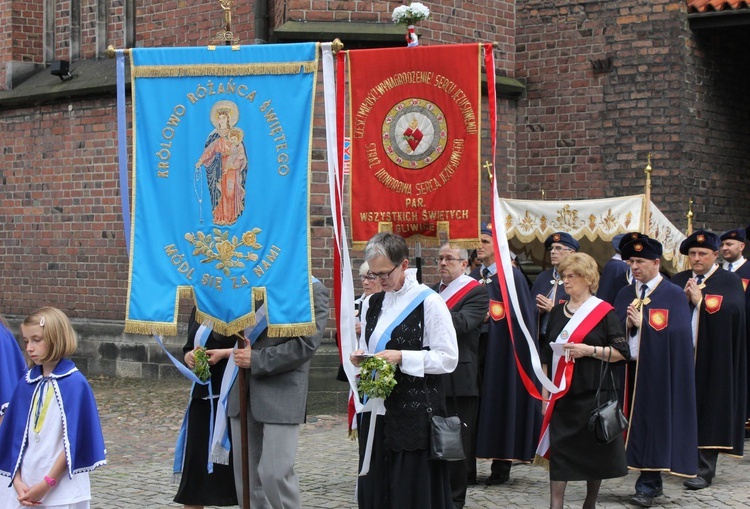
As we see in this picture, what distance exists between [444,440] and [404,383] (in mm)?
369

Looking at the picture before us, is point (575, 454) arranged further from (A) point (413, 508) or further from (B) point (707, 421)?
(B) point (707, 421)

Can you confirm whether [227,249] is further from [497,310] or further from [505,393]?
[505,393]

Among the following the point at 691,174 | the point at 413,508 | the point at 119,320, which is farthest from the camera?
the point at 119,320

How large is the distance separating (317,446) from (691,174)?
593 centimetres

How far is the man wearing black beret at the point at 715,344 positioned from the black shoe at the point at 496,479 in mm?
1536

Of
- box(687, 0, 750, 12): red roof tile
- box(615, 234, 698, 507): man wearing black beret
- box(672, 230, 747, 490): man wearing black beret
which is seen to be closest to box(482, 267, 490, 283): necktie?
box(615, 234, 698, 507): man wearing black beret

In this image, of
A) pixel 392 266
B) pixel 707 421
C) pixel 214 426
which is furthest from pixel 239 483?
pixel 707 421

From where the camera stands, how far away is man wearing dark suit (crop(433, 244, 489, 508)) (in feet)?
25.7

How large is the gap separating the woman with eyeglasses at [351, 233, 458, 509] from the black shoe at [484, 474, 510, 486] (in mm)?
2721

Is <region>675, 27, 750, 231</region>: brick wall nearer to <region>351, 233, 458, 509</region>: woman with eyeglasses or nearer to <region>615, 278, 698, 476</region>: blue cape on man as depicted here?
<region>615, 278, 698, 476</region>: blue cape on man

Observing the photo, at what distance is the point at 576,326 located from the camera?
7.36 m

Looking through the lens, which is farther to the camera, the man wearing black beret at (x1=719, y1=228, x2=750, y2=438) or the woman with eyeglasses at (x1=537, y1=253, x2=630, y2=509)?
the man wearing black beret at (x1=719, y1=228, x2=750, y2=438)

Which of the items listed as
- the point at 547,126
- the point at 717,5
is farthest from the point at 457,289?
the point at 717,5

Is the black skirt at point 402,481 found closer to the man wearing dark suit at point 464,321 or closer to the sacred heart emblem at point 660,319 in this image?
the man wearing dark suit at point 464,321
